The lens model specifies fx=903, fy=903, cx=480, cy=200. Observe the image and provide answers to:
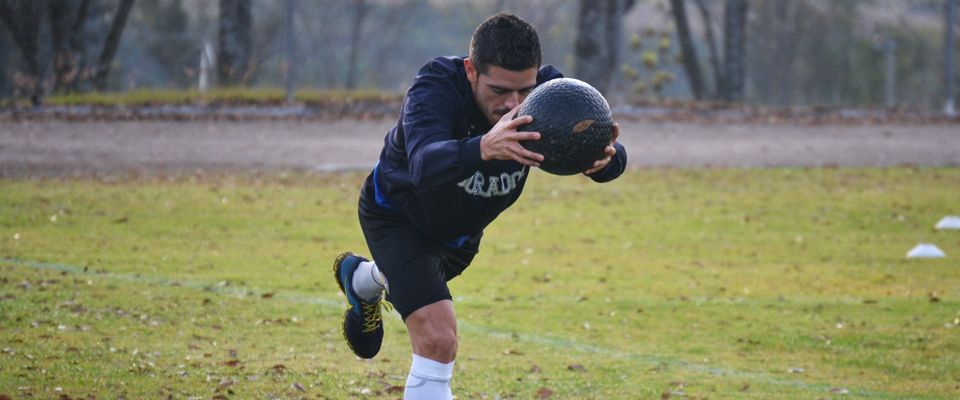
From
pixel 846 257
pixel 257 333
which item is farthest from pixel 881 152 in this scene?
pixel 257 333

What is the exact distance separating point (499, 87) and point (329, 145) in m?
12.6

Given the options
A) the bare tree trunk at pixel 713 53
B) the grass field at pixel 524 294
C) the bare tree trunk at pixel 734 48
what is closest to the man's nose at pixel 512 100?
the grass field at pixel 524 294

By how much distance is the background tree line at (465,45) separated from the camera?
19.8 metres

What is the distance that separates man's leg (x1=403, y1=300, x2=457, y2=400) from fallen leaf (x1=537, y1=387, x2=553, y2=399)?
3.68 ft

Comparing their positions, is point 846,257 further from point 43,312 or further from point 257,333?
point 43,312

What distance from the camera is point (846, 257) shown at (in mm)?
9953

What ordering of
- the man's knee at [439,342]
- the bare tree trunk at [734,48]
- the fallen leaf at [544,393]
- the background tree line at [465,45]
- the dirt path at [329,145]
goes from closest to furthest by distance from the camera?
the man's knee at [439,342], the fallen leaf at [544,393], the dirt path at [329,145], the background tree line at [465,45], the bare tree trunk at [734,48]

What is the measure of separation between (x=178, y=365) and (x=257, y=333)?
957mm

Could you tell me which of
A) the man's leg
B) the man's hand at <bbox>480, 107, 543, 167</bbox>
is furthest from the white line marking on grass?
the man's hand at <bbox>480, 107, 543, 167</bbox>

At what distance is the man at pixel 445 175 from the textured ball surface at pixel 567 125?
0.06 meters

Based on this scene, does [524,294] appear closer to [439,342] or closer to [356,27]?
[439,342]

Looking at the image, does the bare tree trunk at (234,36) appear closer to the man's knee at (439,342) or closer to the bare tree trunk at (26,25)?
the bare tree trunk at (26,25)

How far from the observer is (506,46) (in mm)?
3693

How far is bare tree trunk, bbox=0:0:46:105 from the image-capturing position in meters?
19.8
